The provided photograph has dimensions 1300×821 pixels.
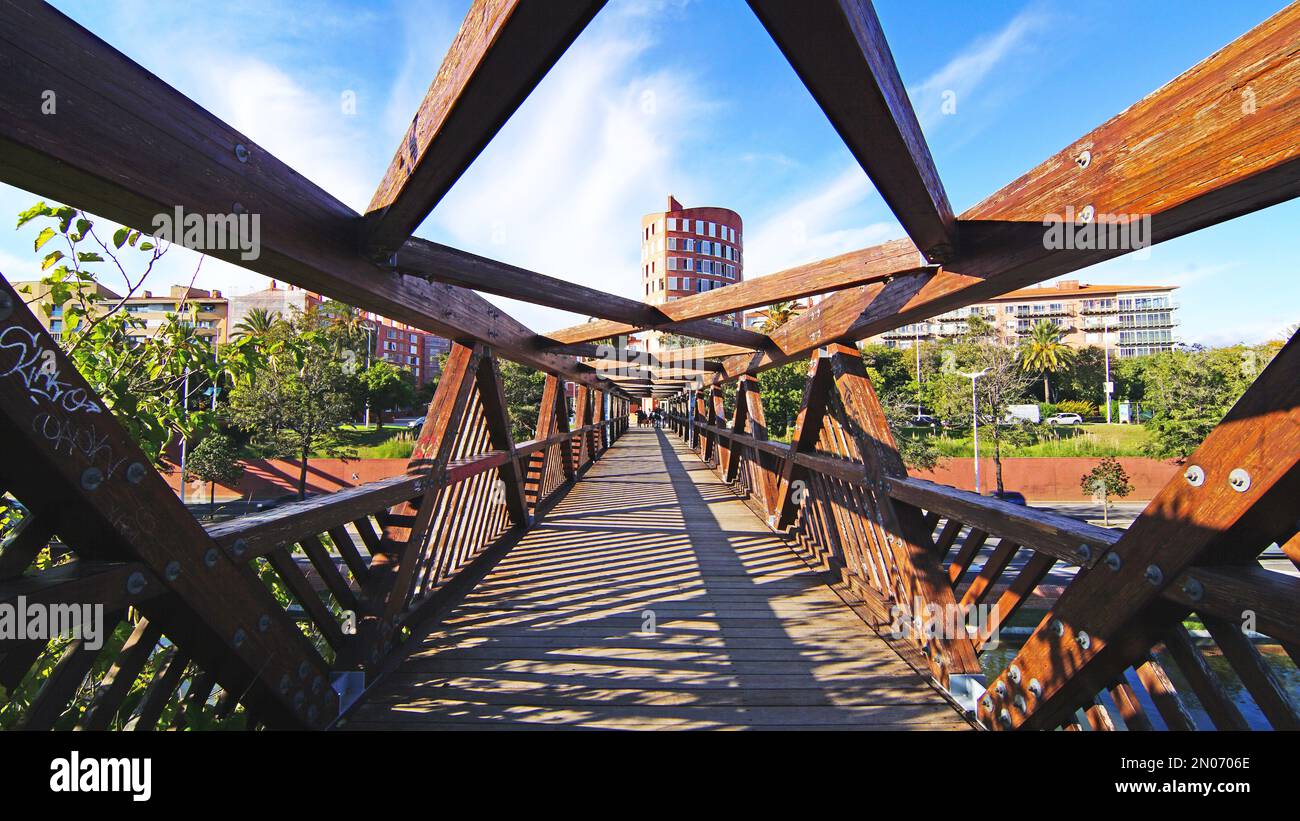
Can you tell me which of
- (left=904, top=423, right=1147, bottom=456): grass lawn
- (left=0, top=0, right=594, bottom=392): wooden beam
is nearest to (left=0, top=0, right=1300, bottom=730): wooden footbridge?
(left=0, top=0, right=594, bottom=392): wooden beam

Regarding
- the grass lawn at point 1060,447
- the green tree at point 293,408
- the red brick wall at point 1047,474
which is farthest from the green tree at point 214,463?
the grass lawn at point 1060,447

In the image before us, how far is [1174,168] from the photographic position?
1.29 m

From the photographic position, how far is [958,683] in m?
2.44

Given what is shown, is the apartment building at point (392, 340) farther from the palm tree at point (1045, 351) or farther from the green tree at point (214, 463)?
the palm tree at point (1045, 351)

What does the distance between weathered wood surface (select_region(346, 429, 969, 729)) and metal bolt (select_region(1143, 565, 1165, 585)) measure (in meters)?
1.11

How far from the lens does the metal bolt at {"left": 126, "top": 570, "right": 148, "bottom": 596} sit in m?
1.40

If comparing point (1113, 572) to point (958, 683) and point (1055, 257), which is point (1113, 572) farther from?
point (958, 683)

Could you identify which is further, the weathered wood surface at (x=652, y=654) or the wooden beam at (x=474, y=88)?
the weathered wood surface at (x=652, y=654)

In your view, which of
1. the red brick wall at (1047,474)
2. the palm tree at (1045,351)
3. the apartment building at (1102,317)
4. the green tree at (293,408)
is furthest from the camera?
the apartment building at (1102,317)

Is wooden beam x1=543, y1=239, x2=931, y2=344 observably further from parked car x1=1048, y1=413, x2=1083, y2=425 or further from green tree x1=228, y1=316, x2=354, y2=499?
Result: parked car x1=1048, y1=413, x2=1083, y2=425

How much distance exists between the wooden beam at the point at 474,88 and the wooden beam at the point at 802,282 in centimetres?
181

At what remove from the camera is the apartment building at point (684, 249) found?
5656 cm
